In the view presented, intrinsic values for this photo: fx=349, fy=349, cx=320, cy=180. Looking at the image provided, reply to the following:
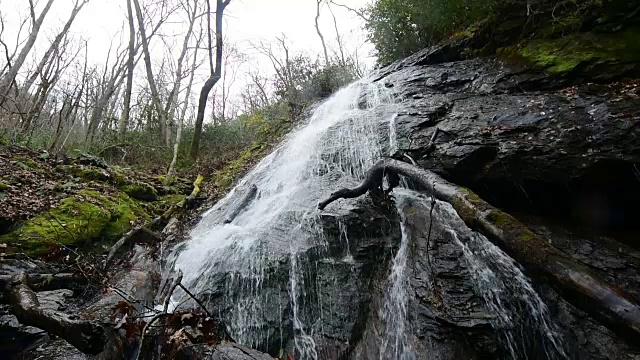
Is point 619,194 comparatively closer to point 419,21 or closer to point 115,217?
point 419,21

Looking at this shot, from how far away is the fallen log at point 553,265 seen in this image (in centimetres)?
199

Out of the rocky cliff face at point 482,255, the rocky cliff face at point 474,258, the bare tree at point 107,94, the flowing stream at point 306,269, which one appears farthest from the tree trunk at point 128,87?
the rocky cliff face at point 482,255

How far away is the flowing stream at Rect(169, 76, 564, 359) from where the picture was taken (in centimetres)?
388

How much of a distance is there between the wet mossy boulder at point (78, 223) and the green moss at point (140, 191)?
2.57 feet

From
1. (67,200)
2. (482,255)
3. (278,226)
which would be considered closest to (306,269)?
(278,226)

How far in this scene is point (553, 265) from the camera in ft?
7.66

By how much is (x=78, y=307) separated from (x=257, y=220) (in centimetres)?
276

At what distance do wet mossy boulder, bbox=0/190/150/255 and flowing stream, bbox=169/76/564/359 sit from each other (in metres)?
1.46

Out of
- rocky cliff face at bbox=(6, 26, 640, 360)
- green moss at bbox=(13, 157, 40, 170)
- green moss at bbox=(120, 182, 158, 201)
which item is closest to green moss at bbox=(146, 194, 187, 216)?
green moss at bbox=(120, 182, 158, 201)

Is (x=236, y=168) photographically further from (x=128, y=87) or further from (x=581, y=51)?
(x=581, y=51)

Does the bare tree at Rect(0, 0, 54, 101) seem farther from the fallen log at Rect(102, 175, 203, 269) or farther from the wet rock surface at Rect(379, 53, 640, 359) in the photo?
the wet rock surface at Rect(379, 53, 640, 359)

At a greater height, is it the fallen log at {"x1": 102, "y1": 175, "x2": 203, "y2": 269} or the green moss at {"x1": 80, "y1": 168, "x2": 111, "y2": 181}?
the green moss at {"x1": 80, "y1": 168, "x2": 111, "y2": 181}

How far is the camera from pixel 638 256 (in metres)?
4.04

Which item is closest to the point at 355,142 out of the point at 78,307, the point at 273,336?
the point at 273,336
